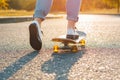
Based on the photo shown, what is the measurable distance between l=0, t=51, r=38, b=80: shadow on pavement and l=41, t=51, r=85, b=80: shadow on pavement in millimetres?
228

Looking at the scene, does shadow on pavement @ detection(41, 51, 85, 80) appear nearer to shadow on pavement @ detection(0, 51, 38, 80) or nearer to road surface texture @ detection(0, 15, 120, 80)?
road surface texture @ detection(0, 15, 120, 80)

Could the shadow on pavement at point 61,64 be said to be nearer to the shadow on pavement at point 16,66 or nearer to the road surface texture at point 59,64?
the road surface texture at point 59,64

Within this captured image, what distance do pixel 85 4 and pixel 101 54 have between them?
73.5 m

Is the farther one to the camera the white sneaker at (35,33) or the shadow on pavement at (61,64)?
the white sneaker at (35,33)

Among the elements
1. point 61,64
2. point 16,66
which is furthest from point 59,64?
point 16,66

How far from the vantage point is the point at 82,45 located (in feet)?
15.8

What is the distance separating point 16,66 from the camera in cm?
361

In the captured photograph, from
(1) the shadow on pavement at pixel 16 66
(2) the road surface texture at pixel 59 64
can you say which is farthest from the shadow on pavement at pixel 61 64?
(1) the shadow on pavement at pixel 16 66

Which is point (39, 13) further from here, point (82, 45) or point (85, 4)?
point (85, 4)

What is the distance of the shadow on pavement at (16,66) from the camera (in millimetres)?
3141

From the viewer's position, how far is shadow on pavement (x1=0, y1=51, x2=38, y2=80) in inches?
124

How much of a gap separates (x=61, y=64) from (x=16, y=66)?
437 mm

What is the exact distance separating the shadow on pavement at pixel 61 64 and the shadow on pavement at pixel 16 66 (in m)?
0.23

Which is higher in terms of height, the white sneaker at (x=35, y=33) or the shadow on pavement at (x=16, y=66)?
the white sneaker at (x=35, y=33)
